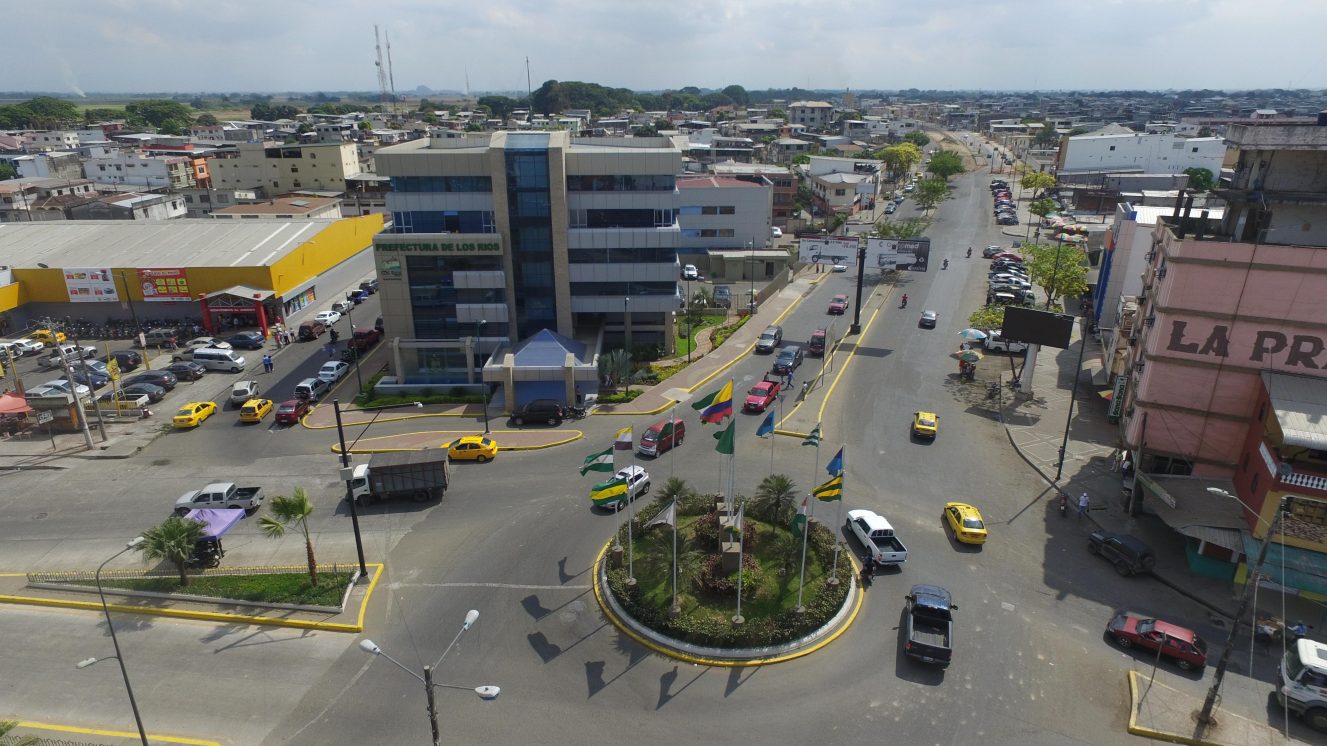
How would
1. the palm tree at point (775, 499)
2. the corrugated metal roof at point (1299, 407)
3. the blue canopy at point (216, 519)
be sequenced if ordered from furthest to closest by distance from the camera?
1. the palm tree at point (775, 499)
2. the blue canopy at point (216, 519)
3. the corrugated metal roof at point (1299, 407)

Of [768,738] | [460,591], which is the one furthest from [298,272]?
[768,738]

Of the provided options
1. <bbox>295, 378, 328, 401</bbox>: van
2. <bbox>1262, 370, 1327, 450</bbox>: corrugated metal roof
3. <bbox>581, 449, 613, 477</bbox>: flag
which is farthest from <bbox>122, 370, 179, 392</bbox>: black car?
<bbox>1262, 370, 1327, 450</bbox>: corrugated metal roof

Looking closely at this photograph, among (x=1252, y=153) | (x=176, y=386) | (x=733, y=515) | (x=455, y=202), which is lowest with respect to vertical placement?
(x=176, y=386)

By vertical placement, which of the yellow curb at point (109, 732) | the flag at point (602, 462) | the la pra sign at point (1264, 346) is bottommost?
the yellow curb at point (109, 732)

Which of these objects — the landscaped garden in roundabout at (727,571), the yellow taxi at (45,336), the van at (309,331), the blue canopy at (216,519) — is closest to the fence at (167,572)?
the blue canopy at (216,519)

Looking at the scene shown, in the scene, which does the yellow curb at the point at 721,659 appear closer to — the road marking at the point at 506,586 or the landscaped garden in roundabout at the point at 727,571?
the landscaped garden in roundabout at the point at 727,571

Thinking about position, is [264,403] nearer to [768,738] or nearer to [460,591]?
[460,591]
